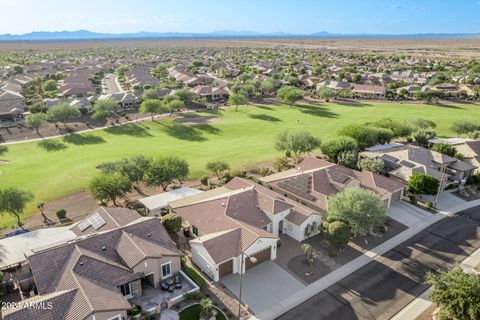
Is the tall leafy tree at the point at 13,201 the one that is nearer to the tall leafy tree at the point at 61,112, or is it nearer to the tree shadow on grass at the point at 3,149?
the tree shadow on grass at the point at 3,149

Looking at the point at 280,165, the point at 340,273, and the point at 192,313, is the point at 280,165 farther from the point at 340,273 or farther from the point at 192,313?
the point at 192,313

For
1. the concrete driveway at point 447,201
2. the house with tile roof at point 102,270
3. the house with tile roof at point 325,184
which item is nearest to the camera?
the house with tile roof at point 102,270

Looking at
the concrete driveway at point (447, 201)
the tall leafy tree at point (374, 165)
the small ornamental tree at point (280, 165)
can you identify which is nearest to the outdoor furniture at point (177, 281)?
the small ornamental tree at point (280, 165)

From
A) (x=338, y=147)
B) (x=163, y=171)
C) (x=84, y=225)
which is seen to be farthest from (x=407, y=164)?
(x=84, y=225)

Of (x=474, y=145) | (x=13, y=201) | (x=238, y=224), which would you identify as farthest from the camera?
(x=474, y=145)

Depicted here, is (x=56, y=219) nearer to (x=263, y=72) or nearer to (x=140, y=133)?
(x=140, y=133)

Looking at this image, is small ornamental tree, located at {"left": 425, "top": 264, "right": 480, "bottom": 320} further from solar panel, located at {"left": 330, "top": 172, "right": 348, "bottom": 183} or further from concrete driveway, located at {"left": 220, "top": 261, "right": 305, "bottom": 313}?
solar panel, located at {"left": 330, "top": 172, "right": 348, "bottom": 183}
